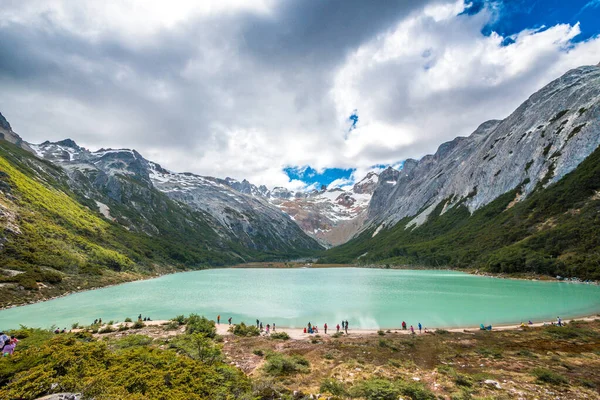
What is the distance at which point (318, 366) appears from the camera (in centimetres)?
2169

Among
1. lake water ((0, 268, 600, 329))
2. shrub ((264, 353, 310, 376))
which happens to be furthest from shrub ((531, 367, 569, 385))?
lake water ((0, 268, 600, 329))

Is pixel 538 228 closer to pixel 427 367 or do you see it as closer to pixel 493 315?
pixel 493 315

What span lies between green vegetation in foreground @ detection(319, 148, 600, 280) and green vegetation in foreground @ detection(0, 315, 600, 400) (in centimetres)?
5121

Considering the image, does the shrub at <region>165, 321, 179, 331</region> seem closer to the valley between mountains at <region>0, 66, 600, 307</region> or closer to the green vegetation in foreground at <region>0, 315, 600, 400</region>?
the green vegetation in foreground at <region>0, 315, 600, 400</region>

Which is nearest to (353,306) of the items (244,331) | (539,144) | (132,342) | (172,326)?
(244,331)

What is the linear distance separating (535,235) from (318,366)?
9691cm

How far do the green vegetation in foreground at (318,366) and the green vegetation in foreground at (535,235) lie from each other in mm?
51205

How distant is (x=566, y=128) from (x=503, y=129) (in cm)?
5905

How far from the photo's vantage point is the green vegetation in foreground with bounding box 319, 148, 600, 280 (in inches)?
2832

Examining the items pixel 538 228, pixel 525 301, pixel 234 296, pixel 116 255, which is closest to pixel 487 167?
pixel 538 228

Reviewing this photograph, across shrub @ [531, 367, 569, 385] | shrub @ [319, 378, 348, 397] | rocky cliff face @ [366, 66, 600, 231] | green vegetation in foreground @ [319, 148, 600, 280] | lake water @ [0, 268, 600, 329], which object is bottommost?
lake water @ [0, 268, 600, 329]

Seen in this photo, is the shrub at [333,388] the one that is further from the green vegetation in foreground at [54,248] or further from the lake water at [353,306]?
the green vegetation in foreground at [54,248]

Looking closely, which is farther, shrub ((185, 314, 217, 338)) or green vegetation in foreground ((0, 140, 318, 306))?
green vegetation in foreground ((0, 140, 318, 306))

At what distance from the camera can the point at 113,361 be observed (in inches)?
533
